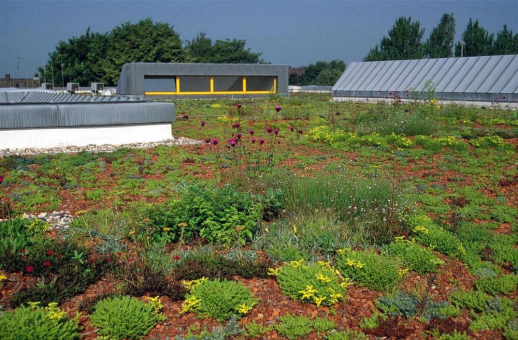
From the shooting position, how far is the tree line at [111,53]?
54344mm

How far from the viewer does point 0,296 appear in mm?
4344

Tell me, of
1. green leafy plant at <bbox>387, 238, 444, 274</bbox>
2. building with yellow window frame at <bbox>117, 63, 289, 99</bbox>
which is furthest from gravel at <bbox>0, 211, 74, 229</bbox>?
building with yellow window frame at <bbox>117, 63, 289, 99</bbox>

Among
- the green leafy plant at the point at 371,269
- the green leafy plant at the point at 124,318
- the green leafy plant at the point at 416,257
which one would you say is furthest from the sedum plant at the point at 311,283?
the green leafy plant at the point at 124,318

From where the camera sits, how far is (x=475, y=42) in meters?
52.8

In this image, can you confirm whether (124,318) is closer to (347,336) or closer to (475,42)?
(347,336)

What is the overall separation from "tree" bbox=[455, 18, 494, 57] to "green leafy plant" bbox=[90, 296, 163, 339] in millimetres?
53067

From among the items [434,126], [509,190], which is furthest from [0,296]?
[434,126]

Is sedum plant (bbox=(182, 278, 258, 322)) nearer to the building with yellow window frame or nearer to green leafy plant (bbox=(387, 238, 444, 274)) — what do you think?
green leafy plant (bbox=(387, 238, 444, 274))

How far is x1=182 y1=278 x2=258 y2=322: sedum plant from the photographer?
4080mm

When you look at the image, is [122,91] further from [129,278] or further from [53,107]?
[129,278]

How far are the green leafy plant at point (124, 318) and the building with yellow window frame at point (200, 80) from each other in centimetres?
3022

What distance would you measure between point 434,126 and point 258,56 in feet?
204

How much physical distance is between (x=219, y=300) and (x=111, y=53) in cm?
5352

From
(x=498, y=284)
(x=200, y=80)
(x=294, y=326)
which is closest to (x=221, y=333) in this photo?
(x=294, y=326)
